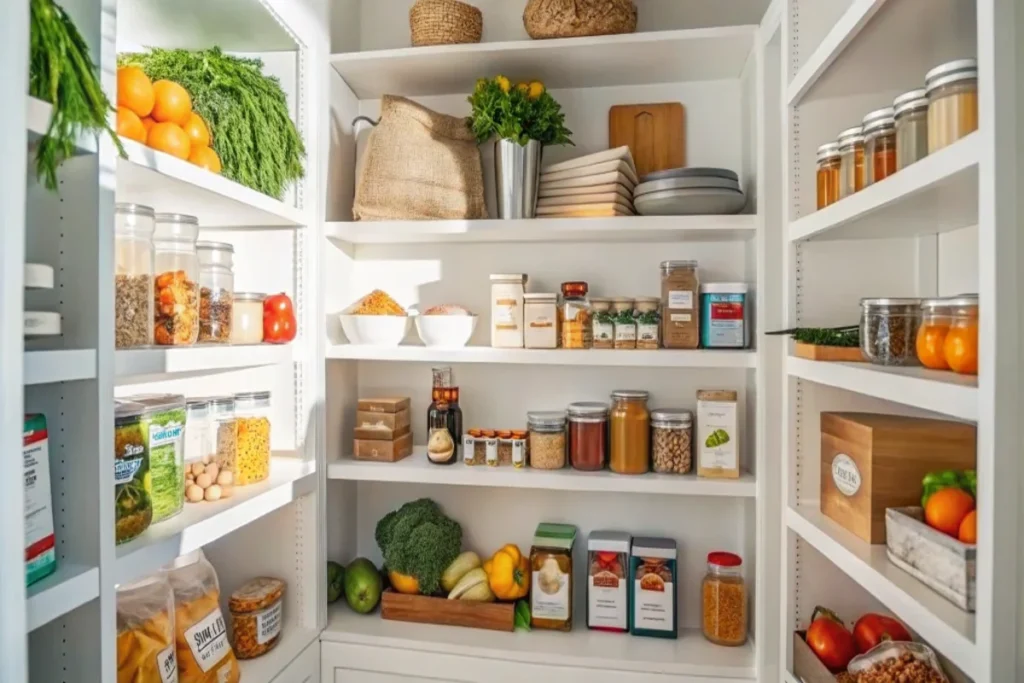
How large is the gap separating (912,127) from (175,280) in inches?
52.0

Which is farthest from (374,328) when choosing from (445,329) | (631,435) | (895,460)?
(895,460)

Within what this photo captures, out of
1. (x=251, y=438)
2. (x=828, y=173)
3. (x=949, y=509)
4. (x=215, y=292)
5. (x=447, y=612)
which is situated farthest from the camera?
(x=447, y=612)

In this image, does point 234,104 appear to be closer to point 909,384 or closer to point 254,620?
point 254,620

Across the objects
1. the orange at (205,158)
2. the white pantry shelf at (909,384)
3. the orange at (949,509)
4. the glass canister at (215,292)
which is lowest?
the orange at (949,509)

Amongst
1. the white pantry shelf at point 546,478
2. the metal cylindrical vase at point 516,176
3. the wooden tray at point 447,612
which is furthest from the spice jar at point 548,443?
the metal cylindrical vase at point 516,176

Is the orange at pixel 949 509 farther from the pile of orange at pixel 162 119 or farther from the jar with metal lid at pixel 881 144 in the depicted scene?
the pile of orange at pixel 162 119

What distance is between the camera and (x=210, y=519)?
1322 millimetres

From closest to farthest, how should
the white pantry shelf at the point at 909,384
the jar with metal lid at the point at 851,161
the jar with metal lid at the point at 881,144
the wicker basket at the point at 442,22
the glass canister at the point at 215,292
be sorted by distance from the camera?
the white pantry shelf at the point at 909,384 → the jar with metal lid at the point at 881,144 → the jar with metal lid at the point at 851,161 → the glass canister at the point at 215,292 → the wicker basket at the point at 442,22

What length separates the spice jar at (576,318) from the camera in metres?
1.81

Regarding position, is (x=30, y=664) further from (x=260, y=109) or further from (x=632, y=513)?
(x=632, y=513)

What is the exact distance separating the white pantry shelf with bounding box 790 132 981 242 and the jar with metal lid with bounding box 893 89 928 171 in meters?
0.05

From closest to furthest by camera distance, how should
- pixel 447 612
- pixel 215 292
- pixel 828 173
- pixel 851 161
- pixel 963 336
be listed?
pixel 963 336
pixel 851 161
pixel 828 173
pixel 215 292
pixel 447 612

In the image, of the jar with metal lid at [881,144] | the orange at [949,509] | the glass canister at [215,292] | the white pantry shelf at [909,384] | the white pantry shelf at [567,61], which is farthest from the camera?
the white pantry shelf at [567,61]

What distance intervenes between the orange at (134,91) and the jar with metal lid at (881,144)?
1286 mm
